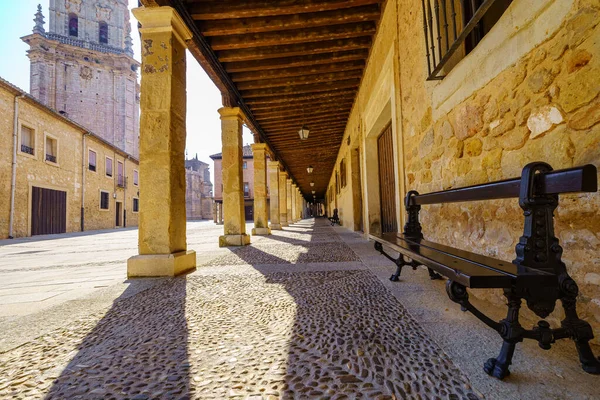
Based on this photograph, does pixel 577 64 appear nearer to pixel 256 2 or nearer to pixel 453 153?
pixel 453 153

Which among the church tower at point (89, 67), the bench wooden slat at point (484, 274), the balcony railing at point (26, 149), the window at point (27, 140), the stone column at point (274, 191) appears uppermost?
the church tower at point (89, 67)

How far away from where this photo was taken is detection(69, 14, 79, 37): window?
Result: 29391 millimetres

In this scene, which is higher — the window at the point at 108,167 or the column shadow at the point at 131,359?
the window at the point at 108,167

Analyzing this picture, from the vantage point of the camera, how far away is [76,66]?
85.7 ft

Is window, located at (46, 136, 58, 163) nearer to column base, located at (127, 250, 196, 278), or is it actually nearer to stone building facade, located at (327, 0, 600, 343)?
column base, located at (127, 250, 196, 278)

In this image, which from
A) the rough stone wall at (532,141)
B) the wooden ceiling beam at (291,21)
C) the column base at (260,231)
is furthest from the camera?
the column base at (260,231)

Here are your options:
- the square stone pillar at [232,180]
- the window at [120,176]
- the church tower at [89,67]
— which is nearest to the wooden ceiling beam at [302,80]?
the square stone pillar at [232,180]

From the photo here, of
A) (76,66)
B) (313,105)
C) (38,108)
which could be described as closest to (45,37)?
(76,66)

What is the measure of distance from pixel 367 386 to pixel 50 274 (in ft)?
13.2

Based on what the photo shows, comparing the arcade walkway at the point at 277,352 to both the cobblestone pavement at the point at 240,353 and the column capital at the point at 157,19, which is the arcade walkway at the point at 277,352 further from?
the column capital at the point at 157,19

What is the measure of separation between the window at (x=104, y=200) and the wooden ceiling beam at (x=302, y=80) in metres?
17.5

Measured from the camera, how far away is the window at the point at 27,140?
12438mm

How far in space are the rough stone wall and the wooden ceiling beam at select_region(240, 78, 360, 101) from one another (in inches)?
150

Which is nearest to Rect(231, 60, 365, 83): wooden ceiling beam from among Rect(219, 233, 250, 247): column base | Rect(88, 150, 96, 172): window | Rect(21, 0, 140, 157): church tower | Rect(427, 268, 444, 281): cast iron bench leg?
Rect(219, 233, 250, 247): column base
